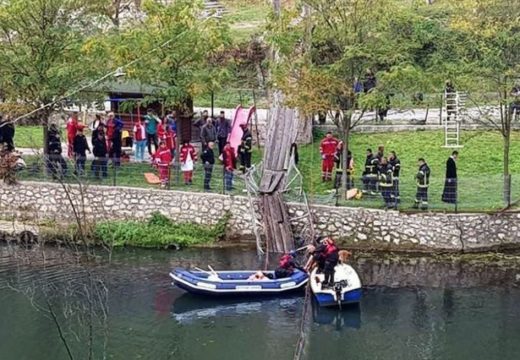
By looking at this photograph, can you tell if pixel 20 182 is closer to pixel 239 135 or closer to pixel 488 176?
pixel 239 135

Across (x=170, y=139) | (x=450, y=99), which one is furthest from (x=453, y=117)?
(x=170, y=139)

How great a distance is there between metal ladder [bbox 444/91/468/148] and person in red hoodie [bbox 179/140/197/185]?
8.03 metres

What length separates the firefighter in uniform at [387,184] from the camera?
955 inches

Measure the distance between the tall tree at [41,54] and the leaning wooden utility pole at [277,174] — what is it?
5814 mm

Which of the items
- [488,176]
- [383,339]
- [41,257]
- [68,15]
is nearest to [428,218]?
[488,176]

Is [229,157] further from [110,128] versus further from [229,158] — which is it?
[110,128]

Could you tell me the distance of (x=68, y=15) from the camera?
26.8 m

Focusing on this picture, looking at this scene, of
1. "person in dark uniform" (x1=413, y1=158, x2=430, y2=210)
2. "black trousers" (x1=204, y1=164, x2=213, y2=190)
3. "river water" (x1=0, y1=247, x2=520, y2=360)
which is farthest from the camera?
"black trousers" (x1=204, y1=164, x2=213, y2=190)

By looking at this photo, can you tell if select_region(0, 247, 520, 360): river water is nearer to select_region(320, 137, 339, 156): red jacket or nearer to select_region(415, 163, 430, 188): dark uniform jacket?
select_region(415, 163, 430, 188): dark uniform jacket

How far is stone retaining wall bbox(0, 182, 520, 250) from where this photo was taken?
23.9 metres

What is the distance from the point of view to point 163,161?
25.9m

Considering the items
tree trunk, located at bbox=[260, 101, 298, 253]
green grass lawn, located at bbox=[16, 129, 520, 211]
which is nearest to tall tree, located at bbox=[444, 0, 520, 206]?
green grass lawn, located at bbox=[16, 129, 520, 211]

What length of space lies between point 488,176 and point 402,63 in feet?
15.4

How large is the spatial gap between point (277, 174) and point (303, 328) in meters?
8.08
